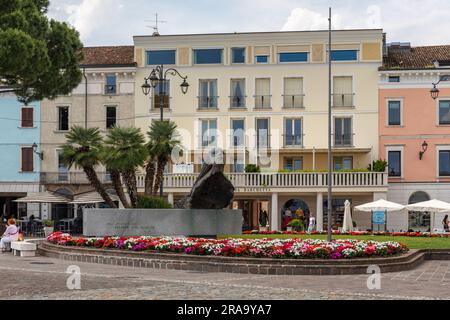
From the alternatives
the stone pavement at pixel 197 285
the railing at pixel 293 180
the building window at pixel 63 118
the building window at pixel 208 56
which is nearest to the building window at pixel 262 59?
the building window at pixel 208 56

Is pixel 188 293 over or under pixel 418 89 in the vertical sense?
under

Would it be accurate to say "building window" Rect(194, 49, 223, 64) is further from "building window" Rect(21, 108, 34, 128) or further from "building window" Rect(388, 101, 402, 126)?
"building window" Rect(21, 108, 34, 128)

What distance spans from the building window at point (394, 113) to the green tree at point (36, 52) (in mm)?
28947

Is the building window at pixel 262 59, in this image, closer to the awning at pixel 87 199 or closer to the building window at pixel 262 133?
the building window at pixel 262 133

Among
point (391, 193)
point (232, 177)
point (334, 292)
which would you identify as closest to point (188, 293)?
point (334, 292)

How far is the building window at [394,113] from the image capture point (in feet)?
176

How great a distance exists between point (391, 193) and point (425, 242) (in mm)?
23328

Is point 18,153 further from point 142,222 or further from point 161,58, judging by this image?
point 142,222

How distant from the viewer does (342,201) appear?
52.9 m

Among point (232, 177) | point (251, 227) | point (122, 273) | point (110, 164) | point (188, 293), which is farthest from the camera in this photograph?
point (251, 227)

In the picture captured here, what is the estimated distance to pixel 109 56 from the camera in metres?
58.5

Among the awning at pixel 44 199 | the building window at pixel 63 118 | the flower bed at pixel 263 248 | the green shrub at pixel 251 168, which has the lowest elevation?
the flower bed at pixel 263 248

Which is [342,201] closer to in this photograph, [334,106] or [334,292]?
[334,106]

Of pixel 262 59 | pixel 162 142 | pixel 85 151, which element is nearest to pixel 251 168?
pixel 262 59
